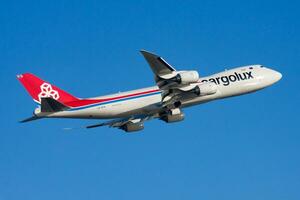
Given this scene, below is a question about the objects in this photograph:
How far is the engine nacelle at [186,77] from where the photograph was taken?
2783 inches

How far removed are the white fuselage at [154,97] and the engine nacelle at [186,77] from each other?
525 centimetres

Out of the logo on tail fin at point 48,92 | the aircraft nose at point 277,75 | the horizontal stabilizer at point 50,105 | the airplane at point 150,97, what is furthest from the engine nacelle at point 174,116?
the aircraft nose at point 277,75

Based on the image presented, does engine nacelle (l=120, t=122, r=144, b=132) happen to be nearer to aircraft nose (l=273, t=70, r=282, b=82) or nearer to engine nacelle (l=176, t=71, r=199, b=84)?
engine nacelle (l=176, t=71, r=199, b=84)

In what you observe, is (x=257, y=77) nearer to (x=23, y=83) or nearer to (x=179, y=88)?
(x=179, y=88)

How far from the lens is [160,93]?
253 feet

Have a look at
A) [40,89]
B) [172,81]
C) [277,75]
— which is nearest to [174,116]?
[172,81]

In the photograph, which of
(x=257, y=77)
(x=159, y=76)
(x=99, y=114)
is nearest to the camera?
(x=159, y=76)

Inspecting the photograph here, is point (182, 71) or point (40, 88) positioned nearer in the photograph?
point (182, 71)

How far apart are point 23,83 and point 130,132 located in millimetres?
14256

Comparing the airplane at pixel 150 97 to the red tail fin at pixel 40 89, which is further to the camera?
the red tail fin at pixel 40 89

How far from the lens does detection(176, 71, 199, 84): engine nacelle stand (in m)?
70.7

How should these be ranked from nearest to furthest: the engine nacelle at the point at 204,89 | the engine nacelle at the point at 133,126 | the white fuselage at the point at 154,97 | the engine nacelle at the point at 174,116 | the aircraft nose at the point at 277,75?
the engine nacelle at the point at 204,89, the white fuselage at the point at 154,97, the engine nacelle at the point at 174,116, the engine nacelle at the point at 133,126, the aircraft nose at the point at 277,75

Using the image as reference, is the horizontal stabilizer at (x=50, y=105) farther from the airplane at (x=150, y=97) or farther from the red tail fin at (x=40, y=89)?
the red tail fin at (x=40, y=89)

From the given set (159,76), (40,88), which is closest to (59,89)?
(40,88)
